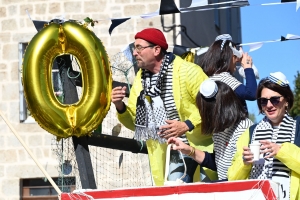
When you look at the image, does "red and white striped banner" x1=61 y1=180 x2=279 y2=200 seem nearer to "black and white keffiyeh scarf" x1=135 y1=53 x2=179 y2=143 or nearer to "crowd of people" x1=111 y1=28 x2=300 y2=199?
"crowd of people" x1=111 y1=28 x2=300 y2=199

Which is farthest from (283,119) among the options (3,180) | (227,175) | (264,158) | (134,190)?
(3,180)

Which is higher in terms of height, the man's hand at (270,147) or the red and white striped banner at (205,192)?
the man's hand at (270,147)

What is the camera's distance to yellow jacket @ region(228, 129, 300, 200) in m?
4.22

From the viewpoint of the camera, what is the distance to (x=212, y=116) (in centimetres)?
491

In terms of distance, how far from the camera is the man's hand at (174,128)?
5.18 m

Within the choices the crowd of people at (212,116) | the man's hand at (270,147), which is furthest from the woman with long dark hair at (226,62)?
the man's hand at (270,147)

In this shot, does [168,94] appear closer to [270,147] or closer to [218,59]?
[218,59]

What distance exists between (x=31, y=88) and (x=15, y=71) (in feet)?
25.5

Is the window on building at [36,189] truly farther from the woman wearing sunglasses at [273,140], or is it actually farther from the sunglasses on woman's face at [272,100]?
the sunglasses on woman's face at [272,100]

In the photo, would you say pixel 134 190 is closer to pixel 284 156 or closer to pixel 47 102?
pixel 284 156

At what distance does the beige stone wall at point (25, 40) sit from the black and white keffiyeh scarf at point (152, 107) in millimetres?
6791

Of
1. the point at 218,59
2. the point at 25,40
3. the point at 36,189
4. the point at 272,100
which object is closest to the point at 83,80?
the point at 218,59

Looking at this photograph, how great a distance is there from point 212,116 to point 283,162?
2.48 ft

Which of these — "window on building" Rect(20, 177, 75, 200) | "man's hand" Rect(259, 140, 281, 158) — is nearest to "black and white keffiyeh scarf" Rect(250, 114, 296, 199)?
"man's hand" Rect(259, 140, 281, 158)
